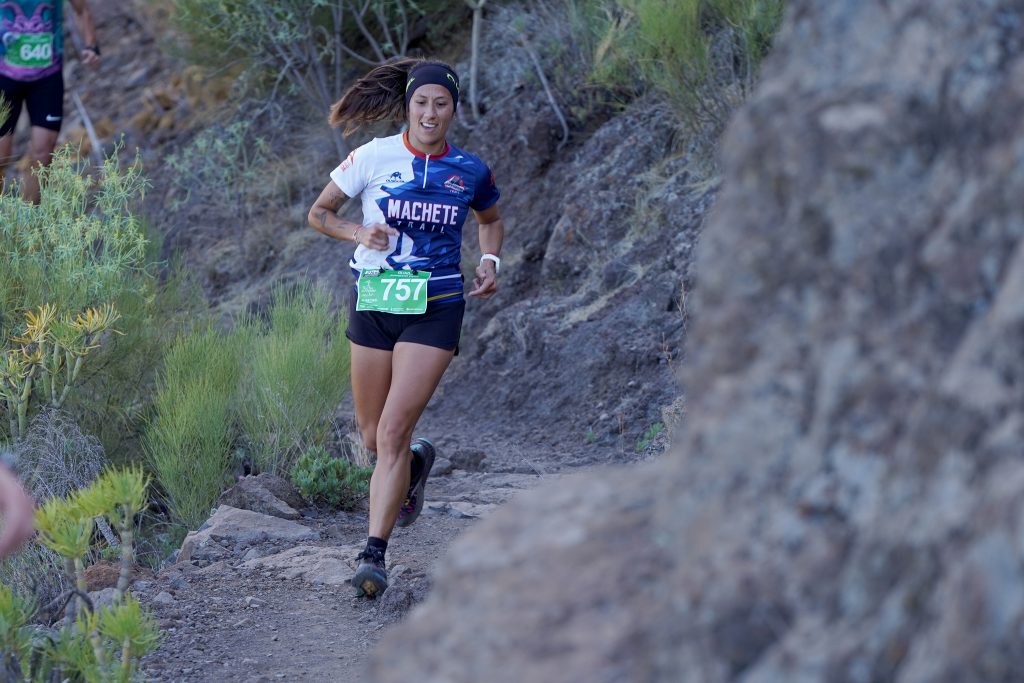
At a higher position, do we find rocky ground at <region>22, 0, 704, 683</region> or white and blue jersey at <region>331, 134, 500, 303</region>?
white and blue jersey at <region>331, 134, 500, 303</region>

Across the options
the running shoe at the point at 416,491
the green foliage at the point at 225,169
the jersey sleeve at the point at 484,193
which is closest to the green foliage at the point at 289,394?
the running shoe at the point at 416,491

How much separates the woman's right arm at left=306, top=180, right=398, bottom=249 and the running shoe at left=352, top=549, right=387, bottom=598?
1093 mm

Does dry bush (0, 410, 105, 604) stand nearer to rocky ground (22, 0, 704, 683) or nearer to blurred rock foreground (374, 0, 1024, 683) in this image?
rocky ground (22, 0, 704, 683)

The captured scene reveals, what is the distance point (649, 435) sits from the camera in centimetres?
672

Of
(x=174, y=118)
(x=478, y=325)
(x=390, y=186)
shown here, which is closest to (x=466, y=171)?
(x=390, y=186)

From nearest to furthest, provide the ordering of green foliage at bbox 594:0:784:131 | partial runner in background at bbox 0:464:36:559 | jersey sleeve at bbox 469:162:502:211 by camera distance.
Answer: partial runner in background at bbox 0:464:36:559, jersey sleeve at bbox 469:162:502:211, green foliage at bbox 594:0:784:131

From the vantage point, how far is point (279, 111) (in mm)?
11633

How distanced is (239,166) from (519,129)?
3.40 meters

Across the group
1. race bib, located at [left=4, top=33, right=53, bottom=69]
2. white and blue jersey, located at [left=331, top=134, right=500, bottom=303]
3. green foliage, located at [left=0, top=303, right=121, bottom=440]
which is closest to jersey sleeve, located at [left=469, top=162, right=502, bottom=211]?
white and blue jersey, located at [left=331, top=134, right=500, bottom=303]

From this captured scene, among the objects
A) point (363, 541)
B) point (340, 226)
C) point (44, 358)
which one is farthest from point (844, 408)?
point (44, 358)

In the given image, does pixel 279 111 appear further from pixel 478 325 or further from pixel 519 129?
pixel 478 325

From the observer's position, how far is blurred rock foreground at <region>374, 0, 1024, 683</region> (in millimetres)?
1266

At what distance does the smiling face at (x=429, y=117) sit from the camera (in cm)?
460

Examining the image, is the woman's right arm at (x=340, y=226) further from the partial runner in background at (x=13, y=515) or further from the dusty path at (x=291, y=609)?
the partial runner in background at (x=13, y=515)
